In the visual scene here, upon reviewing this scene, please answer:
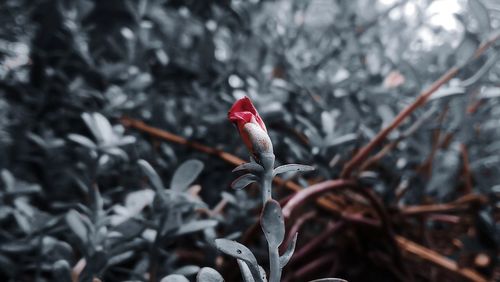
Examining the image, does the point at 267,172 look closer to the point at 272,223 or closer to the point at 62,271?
the point at 272,223

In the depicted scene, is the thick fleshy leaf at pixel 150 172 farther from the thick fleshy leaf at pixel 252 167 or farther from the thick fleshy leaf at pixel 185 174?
the thick fleshy leaf at pixel 252 167

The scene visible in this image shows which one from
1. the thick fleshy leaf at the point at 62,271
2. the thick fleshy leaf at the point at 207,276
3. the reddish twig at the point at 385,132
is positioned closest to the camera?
the thick fleshy leaf at the point at 207,276

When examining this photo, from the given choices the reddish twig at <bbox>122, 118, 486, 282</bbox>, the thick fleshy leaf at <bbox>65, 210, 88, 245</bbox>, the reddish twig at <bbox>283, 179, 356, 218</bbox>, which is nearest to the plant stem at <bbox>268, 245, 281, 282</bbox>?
the reddish twig at <bbox>283, 179, 356, 218</bbox>

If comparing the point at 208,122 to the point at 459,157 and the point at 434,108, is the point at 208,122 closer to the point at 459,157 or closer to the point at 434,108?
the point at 434,108

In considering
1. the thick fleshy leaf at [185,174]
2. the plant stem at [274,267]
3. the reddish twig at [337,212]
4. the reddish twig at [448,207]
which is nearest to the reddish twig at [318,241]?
the reddish twig at [337,212]

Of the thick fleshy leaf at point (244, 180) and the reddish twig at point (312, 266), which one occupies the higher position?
the thick fleshy leaf at point (244, 180)

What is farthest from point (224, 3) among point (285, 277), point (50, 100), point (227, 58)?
point (285, 277)
